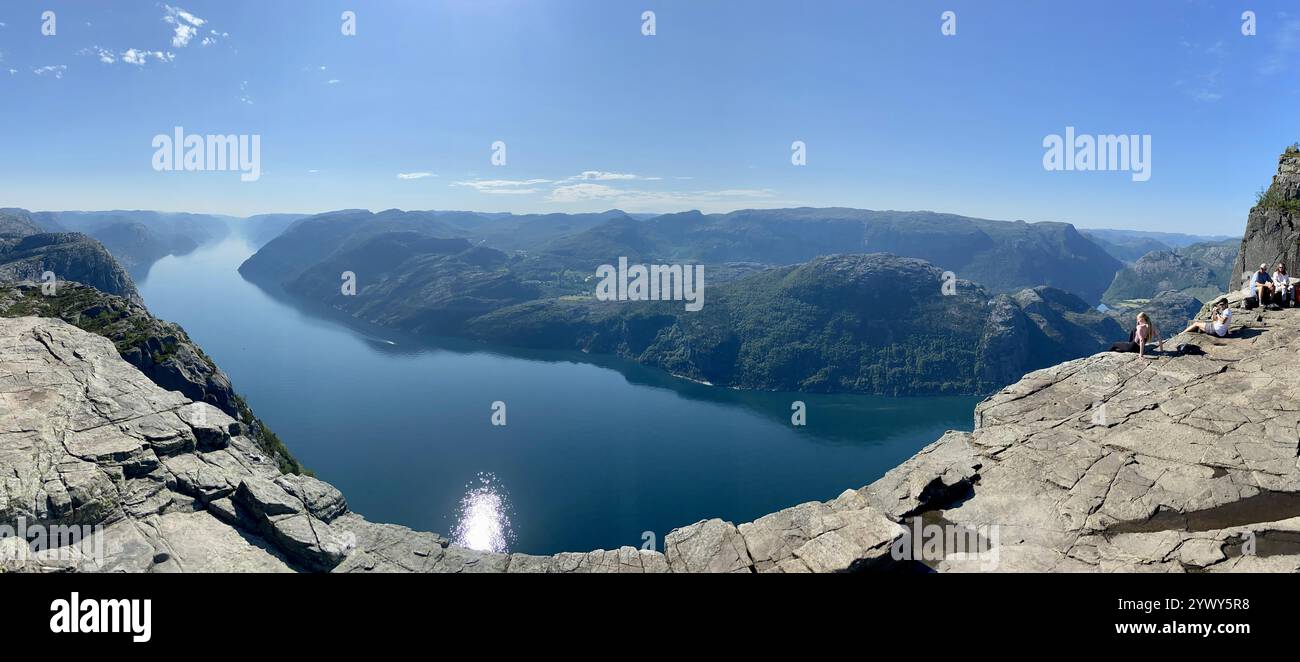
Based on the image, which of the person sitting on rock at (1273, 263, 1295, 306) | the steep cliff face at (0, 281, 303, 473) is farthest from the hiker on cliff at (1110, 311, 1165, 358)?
the steep cliff face at (0, 281, 303, 473)

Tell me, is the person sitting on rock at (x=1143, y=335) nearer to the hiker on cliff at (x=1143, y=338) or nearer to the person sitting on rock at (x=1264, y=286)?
the hiker on cliff at (x=1143, y=338)

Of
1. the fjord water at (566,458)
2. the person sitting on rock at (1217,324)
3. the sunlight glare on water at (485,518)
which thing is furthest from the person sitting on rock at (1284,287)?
the sunlight glare on water at (485,518)

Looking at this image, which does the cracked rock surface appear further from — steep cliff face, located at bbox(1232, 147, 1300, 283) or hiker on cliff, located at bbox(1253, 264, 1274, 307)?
steep cliff face, located at bbox(1232, 147, 1300, 283)

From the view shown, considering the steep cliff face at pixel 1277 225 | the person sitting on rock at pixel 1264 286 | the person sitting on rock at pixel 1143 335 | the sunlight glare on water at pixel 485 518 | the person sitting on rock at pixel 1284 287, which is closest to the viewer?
the person sitting on rock at pixel 1143 335

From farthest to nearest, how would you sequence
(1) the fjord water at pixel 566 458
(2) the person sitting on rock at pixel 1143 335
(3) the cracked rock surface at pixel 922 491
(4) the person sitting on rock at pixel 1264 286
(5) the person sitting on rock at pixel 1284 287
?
(1) the fjord water at pixel 566 458 → (4) the person sitting on rock at pixel 1264 286 → (5) the person sitting on rock at pixel 1284 287 → (2) the person sitting on rock at pixel 1143 335 → (3) the cracked rock surface at pixel 922 491

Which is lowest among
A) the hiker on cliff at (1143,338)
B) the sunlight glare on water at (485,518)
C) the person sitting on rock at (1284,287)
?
the sunlight glare on water at (485,518)
